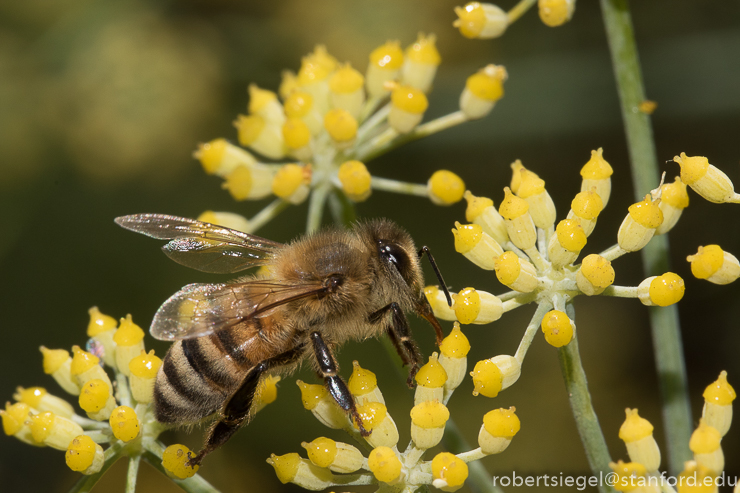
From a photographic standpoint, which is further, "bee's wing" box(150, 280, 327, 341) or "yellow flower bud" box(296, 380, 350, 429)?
"yellow flower bud" box(296, 380, 350, 429)

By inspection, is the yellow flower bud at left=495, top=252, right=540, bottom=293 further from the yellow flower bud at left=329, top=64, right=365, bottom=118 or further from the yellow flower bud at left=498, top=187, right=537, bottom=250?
the yellow flower bud at left=329, top=64, right=365, bottom=118

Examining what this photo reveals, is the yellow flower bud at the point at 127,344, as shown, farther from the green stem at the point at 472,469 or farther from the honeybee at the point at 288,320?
the green stem at the point at 472,469

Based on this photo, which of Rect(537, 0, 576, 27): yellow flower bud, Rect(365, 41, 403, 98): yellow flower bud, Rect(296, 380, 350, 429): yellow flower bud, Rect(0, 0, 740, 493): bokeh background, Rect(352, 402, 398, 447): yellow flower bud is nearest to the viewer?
Rect(352, 402, 398, 447): yellow flower bud

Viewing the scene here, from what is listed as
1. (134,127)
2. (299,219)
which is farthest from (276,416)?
(134,127)

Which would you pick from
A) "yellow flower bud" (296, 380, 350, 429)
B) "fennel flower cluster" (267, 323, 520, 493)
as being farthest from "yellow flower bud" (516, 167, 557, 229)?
"yellow flower bud" (296, 380, 350, 429)

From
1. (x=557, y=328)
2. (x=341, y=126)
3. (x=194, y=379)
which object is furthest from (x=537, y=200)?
(x=194, y=379)

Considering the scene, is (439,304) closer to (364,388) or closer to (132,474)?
(364,388)

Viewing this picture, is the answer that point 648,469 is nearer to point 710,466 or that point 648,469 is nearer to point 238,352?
point 710,466
